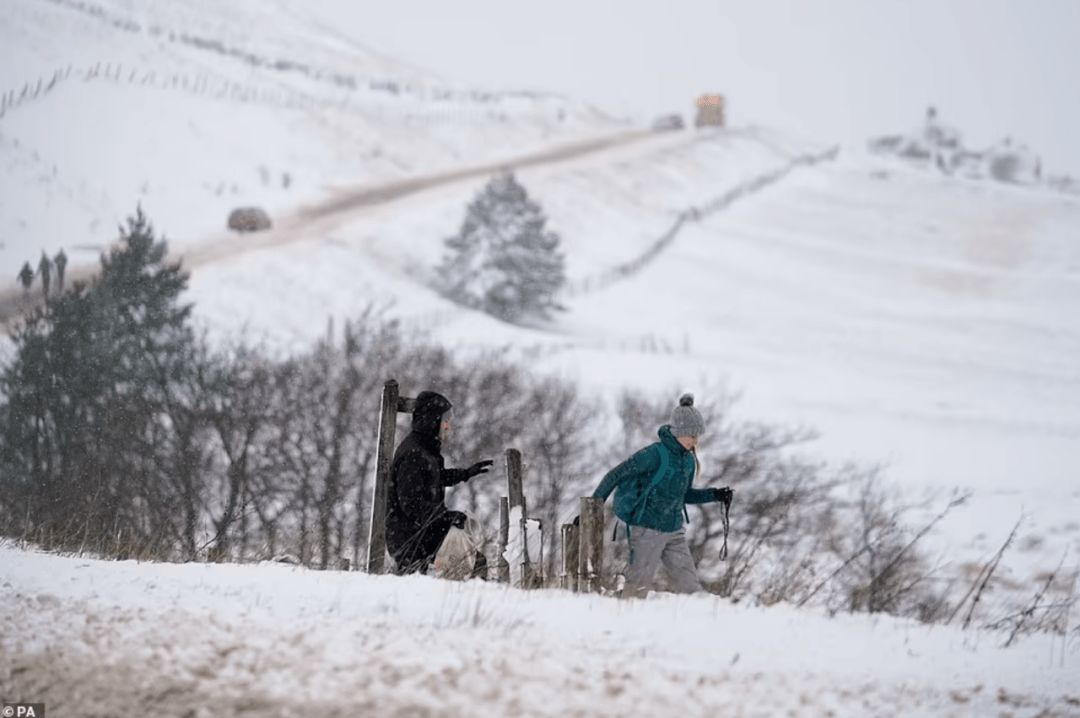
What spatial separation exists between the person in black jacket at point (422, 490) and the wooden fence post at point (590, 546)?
0.70m

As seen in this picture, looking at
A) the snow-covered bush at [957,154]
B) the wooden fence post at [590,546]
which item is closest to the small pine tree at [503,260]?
the wooden fence post at [590,546]

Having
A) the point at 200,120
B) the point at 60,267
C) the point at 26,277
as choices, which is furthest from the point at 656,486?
the point at 200,120

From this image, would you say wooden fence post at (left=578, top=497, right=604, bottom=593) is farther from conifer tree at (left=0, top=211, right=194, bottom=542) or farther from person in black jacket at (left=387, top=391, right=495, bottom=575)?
conifer tree at (left=0, top=211, right=194, bottom=542)

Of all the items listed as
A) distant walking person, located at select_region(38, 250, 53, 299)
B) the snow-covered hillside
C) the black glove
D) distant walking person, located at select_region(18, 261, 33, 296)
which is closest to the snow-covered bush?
the snow-covered hillside

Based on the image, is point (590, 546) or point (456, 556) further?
point (456, 556)

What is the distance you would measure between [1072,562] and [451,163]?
4072cm

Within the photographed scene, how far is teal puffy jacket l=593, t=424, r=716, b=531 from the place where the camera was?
6758mm

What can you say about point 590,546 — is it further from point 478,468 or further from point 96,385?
point 96,385

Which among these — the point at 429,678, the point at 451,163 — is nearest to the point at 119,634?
the point at 429,678

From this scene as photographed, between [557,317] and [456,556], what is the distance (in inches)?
1171

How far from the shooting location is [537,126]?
220 feet

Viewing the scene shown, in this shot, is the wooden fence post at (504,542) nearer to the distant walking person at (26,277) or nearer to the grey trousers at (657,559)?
the grey trousers at (657,559)

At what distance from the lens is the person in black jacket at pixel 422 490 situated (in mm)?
6945

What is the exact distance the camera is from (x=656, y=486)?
6.82 m
